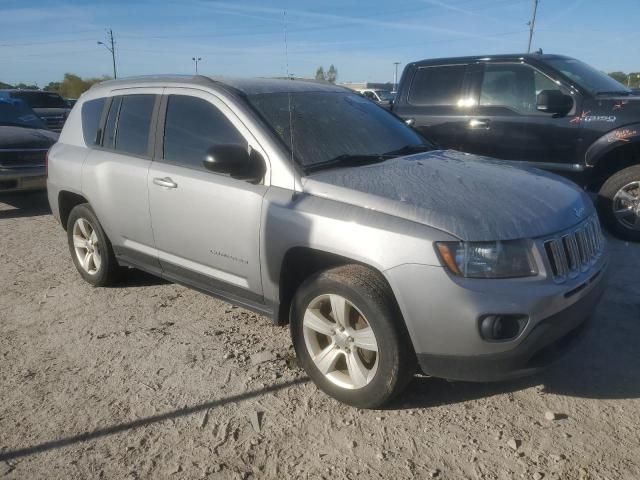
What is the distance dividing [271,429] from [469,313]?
116 cm

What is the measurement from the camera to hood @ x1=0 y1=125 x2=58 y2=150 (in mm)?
7625

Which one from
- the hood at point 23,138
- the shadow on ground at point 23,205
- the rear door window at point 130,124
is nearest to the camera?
the rear door window at point 130,124

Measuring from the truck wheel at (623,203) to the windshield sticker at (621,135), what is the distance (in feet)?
1.05

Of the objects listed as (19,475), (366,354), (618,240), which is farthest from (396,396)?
(618,240)

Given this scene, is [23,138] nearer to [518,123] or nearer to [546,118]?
[518,123]

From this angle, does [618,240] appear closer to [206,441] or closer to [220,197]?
[220,197]

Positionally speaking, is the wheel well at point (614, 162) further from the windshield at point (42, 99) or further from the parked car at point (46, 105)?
the windshield at point (42, 99)

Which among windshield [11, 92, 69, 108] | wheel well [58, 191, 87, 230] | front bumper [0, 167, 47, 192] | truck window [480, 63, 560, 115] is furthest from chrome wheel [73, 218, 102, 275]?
windshield [11, 92, 69, 108]

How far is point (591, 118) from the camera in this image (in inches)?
222

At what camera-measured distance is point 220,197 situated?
3.31 m

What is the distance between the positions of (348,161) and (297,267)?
75cm

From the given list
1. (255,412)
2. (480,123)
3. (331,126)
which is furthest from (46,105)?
(255,412)

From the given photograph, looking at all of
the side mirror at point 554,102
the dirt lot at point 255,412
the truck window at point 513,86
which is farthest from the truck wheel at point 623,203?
the dirt lot at point 255,412

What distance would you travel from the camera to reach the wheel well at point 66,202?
4.80m
